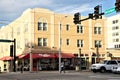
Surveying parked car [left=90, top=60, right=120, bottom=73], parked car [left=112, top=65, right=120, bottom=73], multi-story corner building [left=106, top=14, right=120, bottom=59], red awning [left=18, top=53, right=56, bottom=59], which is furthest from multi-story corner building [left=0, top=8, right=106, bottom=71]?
multi-story corner building [left=106, top=14, right=120, bottom=59]

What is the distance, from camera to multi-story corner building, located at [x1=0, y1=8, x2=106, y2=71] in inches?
2349

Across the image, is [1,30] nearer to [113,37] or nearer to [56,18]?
[56,18]

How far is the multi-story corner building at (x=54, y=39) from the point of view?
196ft

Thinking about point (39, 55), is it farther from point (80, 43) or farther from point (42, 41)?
point (80, 43)

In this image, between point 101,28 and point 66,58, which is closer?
point 66,58

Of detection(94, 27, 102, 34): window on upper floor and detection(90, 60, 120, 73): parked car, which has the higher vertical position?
detection(94, 27, 102, 34): window on upper floor

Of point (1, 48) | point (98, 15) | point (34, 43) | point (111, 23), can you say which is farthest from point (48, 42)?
point (111, 23)

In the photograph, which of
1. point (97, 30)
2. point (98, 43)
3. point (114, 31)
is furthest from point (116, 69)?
point (114, 31)

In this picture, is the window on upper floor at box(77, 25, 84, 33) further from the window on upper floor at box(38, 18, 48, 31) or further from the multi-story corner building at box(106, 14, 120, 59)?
the multi-story corner building at box(106, 14, 120, 59)

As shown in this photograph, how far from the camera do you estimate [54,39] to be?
61.9m

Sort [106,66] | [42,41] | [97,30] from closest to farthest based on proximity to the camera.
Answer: [106,66]
[42,41]
[97,30]

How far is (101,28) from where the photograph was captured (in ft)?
221

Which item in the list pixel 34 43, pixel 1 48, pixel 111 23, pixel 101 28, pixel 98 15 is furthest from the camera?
pixel 111 23

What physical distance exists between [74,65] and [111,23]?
75.9m
